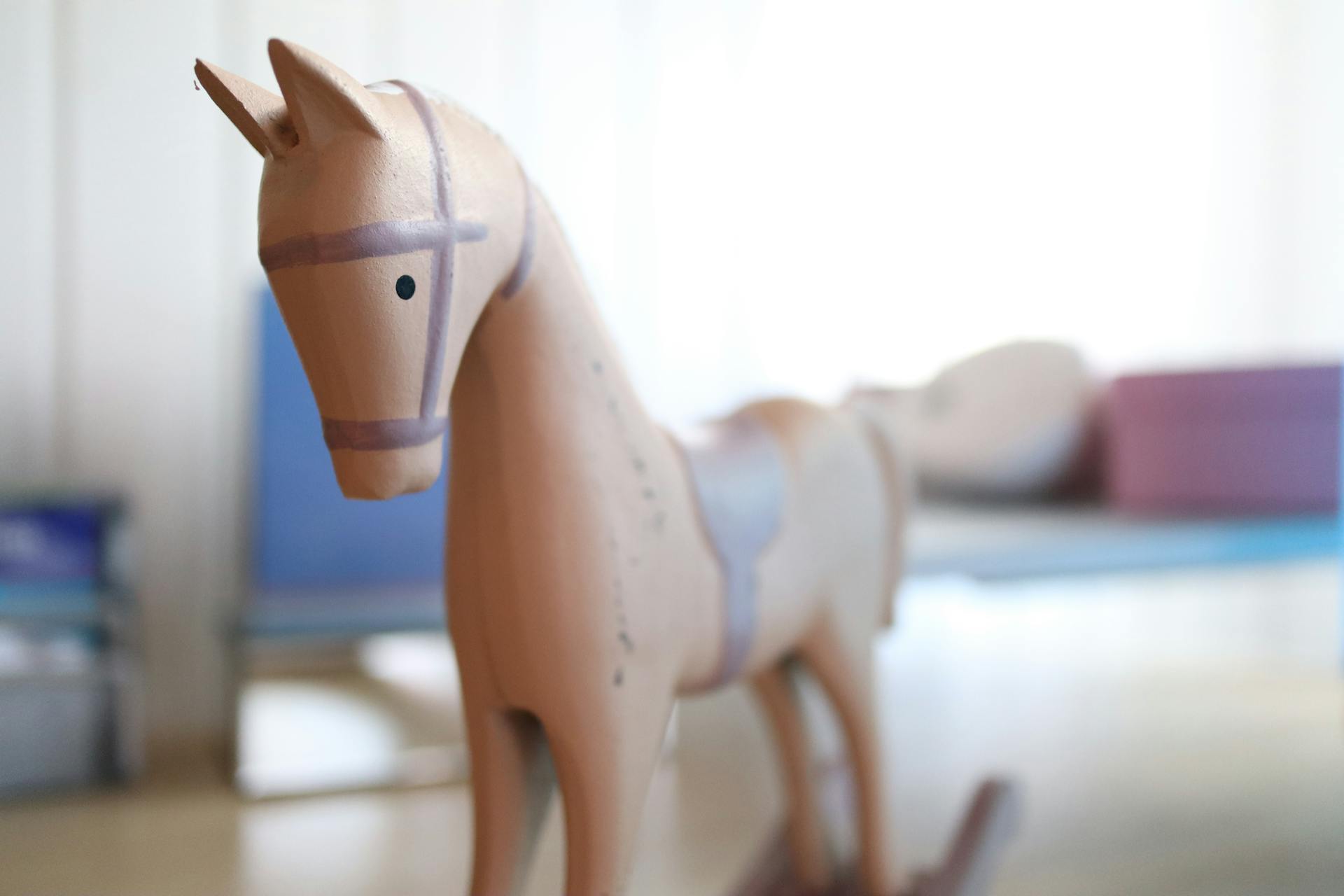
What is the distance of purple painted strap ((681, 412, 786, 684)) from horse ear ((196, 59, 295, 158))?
219 millimetres

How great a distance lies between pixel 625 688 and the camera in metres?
0.43

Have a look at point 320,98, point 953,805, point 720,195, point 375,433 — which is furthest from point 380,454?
point 720,195

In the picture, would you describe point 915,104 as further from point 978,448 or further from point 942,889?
point 942,889

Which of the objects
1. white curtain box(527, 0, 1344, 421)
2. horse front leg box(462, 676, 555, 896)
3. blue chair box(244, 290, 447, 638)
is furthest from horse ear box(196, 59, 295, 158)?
white curtain box(527, 0, 1344, 421)

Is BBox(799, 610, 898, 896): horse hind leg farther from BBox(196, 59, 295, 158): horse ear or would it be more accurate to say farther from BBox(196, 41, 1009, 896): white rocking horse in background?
BBox(196, 59, 295, 158): horse ear

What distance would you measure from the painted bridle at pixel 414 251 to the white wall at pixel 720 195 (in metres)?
0.90

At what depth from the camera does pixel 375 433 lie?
0.36 meters

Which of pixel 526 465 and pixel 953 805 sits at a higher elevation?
pixel 526 465

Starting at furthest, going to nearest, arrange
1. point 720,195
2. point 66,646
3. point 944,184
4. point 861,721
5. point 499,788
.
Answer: point 944,184 → point 720,195 → point 66,646 → point 861,721 → point 499,788

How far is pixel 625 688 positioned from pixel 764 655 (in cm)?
13

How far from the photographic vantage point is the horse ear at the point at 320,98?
323 mm

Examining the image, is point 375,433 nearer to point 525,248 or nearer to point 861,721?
point 525,248

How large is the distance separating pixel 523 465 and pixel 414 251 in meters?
0.10

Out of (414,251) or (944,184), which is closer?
(414,251)
